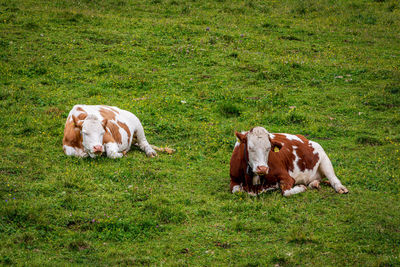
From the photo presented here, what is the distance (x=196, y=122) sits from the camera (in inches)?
558

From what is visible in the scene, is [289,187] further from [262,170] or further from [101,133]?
[101,133]

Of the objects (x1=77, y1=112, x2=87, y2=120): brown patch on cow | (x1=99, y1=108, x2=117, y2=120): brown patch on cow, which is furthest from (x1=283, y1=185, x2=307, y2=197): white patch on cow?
(x1=77, y1=112, x2=87, y2=120): brown patch on cow

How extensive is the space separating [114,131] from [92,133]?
803mm

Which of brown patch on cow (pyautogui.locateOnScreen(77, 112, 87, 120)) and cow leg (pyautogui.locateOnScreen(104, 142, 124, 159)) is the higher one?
brown patch on cow (pyautogui.locateOnScreen(77, 112, 87, 120))

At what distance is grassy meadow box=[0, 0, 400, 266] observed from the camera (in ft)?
25.6

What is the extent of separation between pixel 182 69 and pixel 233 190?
9014 mm

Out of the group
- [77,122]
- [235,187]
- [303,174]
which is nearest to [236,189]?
[235,187]

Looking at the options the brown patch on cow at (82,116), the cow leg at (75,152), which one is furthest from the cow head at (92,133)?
the brown patch on cow at (82,116)

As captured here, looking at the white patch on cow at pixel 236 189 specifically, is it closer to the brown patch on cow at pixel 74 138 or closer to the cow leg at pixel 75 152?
the cow leg at pixel 75 152

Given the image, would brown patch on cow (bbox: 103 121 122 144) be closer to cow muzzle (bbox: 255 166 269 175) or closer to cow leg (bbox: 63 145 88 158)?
cow leg (bbox: 63 145 88 158)

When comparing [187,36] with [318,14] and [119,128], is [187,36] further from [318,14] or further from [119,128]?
[119,128]

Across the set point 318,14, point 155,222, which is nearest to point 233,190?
point 155,222

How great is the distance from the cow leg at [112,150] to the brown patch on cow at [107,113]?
0.98 meters

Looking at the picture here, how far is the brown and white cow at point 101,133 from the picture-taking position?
11.4 m
